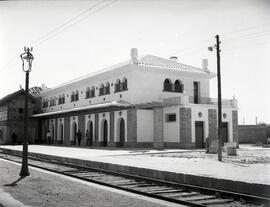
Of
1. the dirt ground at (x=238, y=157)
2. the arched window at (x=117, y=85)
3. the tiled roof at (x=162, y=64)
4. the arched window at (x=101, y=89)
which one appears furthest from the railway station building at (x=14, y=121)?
the dirt ground at (x=238, y=157)

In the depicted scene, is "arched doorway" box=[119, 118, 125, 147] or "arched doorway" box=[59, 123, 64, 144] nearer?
"arched doorway" box=[119, 118, 125, 147]

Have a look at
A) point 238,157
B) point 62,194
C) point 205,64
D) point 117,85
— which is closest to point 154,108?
point 117,85

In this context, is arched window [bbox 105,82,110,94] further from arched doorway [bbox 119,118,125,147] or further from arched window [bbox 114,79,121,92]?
arched doorway [bbox 119,118,125,147]

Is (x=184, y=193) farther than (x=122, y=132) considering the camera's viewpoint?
No

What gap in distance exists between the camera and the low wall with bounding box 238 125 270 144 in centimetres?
3854

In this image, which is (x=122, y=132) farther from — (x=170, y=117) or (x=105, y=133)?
(x=170, y=117)

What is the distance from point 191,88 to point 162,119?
5.42m

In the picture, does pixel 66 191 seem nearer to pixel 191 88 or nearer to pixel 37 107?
pixel 191 88

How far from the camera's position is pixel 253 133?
131ft

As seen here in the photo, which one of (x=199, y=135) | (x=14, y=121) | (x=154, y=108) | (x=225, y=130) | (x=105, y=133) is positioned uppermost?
(x=154, y=108)

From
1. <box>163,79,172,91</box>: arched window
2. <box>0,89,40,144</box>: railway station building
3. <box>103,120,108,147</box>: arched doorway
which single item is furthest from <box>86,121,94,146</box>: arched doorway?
<box>0,89,40,144</box>: railway station building

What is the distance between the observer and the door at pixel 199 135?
90.1 feet

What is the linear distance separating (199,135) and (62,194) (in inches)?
804

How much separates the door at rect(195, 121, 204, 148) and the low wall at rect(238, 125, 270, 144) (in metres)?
13.5
